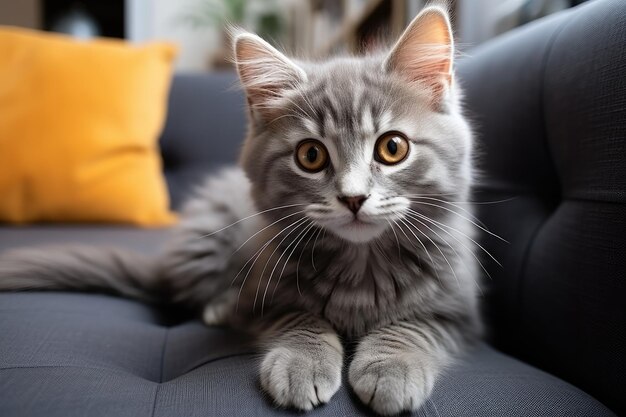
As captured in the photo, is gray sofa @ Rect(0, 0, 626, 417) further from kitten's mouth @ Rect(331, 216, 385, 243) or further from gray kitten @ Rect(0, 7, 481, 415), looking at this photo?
kitten's mouth @ Rect(331, 216, 385, 243)

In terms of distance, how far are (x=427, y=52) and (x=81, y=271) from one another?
899 millimetres

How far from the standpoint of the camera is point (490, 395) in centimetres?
71

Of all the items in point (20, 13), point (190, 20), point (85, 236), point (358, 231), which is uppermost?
point (190, 20)

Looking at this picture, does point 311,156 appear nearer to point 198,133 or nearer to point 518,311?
point 518,311

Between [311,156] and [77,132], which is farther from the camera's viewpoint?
[77,132]

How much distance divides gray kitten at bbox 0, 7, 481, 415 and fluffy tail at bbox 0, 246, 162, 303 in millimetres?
14

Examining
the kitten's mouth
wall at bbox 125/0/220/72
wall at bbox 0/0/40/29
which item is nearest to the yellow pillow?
the kitten's mouth

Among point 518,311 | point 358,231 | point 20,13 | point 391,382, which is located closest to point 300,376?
A: point 391,382

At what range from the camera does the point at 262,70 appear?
0.96 metres

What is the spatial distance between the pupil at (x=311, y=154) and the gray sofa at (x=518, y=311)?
0.37 meters

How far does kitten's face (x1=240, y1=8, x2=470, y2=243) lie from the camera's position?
80cm

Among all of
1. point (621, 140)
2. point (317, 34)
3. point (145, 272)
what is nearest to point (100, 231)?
point (145, 272)

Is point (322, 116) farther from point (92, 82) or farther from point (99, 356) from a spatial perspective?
Result: point (92, 82)

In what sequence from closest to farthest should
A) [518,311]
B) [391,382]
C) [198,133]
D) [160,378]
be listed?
1. [391,382]
2. [160,378]
3. [518,311]
4. [198,133]
